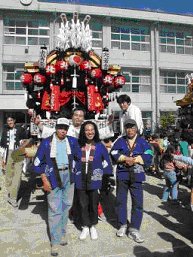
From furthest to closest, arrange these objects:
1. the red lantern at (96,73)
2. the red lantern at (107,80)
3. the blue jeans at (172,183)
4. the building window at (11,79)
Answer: the building window at (11,79) < the red lantern at (107,80) < the red lantern at (96,73) < the blue jeans at (172,183)

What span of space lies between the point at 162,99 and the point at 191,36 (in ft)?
21.9

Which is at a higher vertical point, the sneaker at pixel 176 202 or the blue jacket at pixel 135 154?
the blue jacket at pixel 135 154

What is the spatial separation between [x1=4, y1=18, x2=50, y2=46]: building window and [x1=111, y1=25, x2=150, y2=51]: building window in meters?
5.51

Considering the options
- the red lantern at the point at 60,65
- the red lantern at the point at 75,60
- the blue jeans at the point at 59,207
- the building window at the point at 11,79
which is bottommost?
the blue jeans at the point at 59,207

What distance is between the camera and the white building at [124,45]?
950 inches

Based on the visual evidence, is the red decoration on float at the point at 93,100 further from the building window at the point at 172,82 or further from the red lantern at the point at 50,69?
the building window at the point at 172,82

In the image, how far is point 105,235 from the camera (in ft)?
15.6

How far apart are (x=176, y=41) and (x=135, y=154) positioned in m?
25.8

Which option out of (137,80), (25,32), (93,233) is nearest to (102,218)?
(93,233)

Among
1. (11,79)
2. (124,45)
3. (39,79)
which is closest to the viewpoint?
(39,79)

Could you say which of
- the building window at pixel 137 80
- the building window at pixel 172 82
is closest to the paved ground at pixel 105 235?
the building window at pixel 137 80

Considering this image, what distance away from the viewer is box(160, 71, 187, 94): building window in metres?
27.6

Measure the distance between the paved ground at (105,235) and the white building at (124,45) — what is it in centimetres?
1840

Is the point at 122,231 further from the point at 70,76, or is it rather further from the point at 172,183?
the point at 70,76
